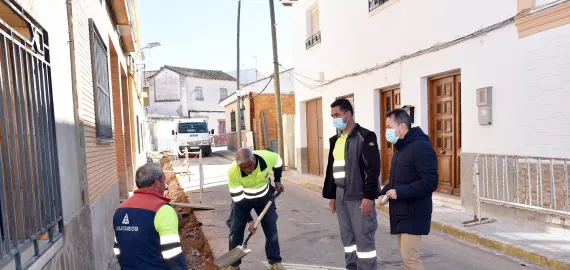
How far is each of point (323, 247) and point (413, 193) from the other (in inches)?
97.3

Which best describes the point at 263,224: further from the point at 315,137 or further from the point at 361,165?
the point at 315,137

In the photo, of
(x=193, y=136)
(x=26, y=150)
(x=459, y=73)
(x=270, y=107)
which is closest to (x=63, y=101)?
(x=26, y=150)

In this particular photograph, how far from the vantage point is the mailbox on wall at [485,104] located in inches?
233

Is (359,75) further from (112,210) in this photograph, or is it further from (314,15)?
(112,210)

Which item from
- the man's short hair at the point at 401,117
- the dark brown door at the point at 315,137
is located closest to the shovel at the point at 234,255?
the man's short hair at the point at 401,117

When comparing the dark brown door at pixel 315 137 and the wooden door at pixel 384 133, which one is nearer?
the wooden door at pixel 384 133

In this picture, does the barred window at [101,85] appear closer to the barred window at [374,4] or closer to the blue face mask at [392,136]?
the blue face mask at [392,136]

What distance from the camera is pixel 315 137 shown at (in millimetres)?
12953

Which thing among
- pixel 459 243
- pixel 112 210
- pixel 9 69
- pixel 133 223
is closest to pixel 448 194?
pixel 459 243

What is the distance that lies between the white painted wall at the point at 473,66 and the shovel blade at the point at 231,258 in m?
4.27

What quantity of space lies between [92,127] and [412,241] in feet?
12.5

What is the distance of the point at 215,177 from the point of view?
45.0 ft

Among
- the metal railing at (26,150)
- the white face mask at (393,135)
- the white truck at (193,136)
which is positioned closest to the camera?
the metal railing at (26,150)

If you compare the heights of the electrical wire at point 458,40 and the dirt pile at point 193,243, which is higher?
the electrical wire at point 458,40
